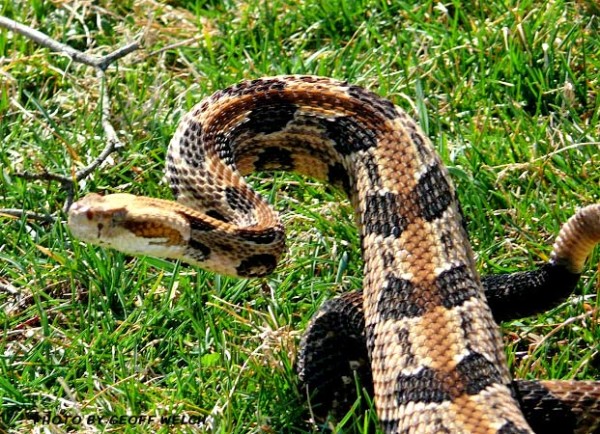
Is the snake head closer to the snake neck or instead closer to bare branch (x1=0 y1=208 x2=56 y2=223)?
the snake neck

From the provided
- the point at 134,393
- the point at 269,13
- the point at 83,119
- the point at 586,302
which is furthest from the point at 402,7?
the point at 134,393

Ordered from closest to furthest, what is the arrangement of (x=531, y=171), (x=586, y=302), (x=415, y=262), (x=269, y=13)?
(x=415, y=262)
(x=586, y=302)
(x=531, y=171)
(x=269, y=13)

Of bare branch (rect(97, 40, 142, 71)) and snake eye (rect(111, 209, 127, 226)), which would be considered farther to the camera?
bare branch (rect(97, 40, 142, 71))

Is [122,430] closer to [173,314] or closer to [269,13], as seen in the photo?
[173,314]

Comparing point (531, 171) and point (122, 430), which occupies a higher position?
point (531, 171)

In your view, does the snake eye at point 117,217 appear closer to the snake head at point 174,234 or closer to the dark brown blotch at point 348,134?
the snake head at point 174,234

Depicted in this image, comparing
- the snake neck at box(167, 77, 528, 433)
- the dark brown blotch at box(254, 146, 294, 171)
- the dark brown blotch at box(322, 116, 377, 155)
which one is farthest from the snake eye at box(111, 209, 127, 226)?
the dark brown blotch at box(322, 116, 377, 155)

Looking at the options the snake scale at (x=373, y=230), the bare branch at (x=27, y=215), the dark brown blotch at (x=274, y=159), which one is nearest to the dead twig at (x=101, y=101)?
the bare branch at (x=27, y=215)
